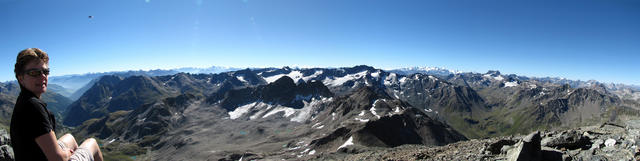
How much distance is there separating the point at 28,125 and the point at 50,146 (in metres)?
0.52

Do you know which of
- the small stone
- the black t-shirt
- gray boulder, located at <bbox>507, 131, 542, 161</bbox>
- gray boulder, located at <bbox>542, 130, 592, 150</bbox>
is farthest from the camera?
gray boulder, located at <bbox>542, 130, 592, 150</bbox>

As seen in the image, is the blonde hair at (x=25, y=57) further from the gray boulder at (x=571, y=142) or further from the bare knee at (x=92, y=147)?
the gray boulder at (x=571, y=142)

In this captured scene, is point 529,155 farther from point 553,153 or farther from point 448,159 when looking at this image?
point 448,159

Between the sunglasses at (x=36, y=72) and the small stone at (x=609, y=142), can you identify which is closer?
the sunglasses at (x=36, y=72)

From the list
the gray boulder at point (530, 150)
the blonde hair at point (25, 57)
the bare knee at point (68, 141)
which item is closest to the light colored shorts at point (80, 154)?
the bare knee at point (68, 141)

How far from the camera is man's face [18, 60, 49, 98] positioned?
575 centimetres

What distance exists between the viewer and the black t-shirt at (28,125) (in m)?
5.11

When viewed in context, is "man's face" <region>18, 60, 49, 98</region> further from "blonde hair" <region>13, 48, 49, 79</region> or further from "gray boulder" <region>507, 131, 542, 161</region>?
"gray boulder" <region>507, 131, 542, 161</region>

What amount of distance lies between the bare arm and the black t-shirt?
9cm

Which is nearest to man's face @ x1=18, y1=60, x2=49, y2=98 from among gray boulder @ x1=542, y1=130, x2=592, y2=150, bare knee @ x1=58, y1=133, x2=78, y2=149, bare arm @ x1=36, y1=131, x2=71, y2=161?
bare arm @ x1=36, y1=131, x2=71, y2=161

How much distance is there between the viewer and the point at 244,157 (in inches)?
5965

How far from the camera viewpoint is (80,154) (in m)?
6.71

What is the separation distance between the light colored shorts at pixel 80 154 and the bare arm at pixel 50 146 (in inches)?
37.8

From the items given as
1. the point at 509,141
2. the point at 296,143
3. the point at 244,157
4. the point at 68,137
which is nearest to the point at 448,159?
the point at 509,141
